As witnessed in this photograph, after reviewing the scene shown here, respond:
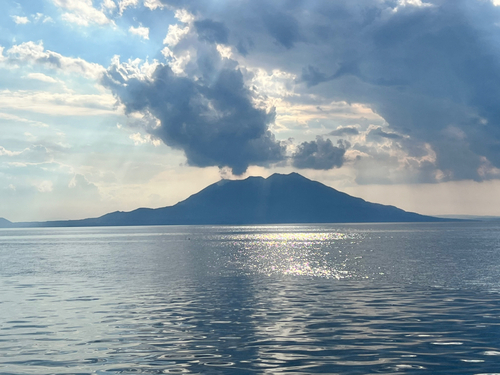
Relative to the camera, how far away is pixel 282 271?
252ft

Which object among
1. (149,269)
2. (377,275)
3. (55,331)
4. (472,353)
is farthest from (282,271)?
(472,353)

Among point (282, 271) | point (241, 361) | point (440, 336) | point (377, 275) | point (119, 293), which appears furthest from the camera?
point (282, 271)

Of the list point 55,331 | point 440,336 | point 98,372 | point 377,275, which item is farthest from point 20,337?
point 377,275

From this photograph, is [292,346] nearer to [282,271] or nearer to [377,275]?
[377,275]

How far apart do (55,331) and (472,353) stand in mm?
24493

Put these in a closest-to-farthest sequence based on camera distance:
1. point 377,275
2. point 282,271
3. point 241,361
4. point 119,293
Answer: point 241,361 < point 119,293 < point 377,275 < point 282,271

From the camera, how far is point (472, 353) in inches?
1012

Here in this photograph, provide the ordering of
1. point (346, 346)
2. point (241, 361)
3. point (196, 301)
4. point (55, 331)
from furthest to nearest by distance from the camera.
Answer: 1. point (196, 301)
2. point (55, 331)
3. point (346, 346)
4. point (241, 361)

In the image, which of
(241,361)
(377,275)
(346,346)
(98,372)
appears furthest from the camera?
(377,275)

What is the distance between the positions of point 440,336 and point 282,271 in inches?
1866

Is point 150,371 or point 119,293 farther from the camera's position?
point 119,293

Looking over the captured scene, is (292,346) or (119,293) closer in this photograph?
(292,346)

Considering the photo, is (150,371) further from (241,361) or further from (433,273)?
(433,273)

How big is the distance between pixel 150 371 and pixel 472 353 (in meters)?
15.5
